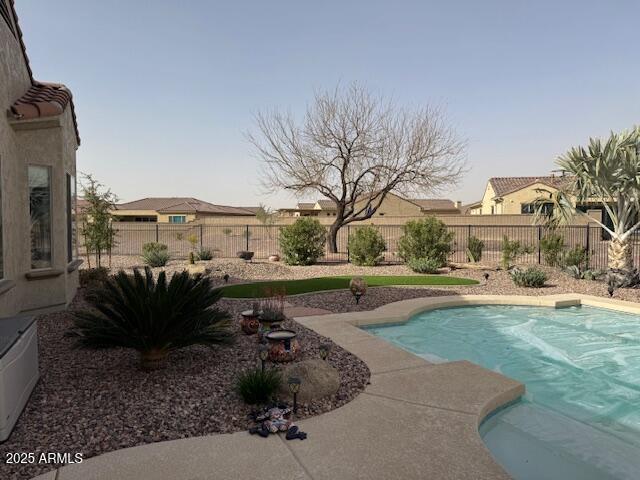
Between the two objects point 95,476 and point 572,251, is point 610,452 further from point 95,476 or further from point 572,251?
point 572,251

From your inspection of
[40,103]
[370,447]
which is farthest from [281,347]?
[40,103]

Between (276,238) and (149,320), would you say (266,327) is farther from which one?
(276,238)

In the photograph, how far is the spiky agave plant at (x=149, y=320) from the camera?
16.5 feet

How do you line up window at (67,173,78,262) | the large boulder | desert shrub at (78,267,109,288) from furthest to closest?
1. desert shrub at (78,267,109,288)
2. window at (67,173,78,262)
3. the large boulder

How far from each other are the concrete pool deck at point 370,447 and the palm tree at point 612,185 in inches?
400

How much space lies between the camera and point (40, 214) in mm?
8141

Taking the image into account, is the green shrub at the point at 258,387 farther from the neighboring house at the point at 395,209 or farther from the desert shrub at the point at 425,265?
the neighboring house at the point at 395,209

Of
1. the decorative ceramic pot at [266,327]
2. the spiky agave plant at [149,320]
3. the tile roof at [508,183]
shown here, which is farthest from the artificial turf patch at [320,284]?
the tile roof at [508,183]

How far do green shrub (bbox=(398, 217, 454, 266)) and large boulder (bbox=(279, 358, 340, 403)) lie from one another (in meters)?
13.6

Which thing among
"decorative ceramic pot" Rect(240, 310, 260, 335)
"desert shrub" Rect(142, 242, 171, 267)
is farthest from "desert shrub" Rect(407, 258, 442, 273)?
"decorative ceramic pot" Rect(240, 310, 260, 335)

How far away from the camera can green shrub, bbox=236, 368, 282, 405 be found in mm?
4395

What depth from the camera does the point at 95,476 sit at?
10.3ft

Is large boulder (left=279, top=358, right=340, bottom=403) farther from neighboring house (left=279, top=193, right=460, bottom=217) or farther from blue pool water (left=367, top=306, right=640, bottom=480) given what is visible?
neighboring house (left=279, top=193, right=460, bottom=217)

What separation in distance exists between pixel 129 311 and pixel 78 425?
4.76ft
